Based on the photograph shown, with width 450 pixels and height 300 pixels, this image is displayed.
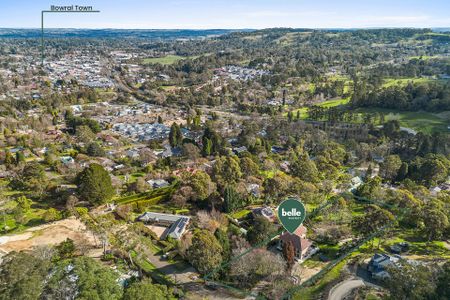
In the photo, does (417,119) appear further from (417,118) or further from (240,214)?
(240,214)

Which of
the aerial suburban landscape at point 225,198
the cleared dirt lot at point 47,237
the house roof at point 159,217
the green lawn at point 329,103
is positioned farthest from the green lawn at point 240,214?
the green lawn at point 329,103

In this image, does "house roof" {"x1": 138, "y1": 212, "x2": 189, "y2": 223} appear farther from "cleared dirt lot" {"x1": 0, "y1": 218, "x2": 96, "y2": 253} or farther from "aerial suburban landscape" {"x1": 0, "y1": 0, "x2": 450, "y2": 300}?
"cleared dirt lot" {"x1": 0, "y1": 218, "x2": 96, "y2": 253}

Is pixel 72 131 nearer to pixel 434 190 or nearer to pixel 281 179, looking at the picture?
pixel 281 179

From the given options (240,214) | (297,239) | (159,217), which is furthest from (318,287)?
(159,217)

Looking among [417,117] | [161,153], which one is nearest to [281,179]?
[161,153]

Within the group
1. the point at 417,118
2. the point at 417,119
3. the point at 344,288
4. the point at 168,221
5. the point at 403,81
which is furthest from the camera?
the point at 403,81

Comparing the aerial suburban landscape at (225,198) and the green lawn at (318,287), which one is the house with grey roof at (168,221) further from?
the green lawn at (318,287)
